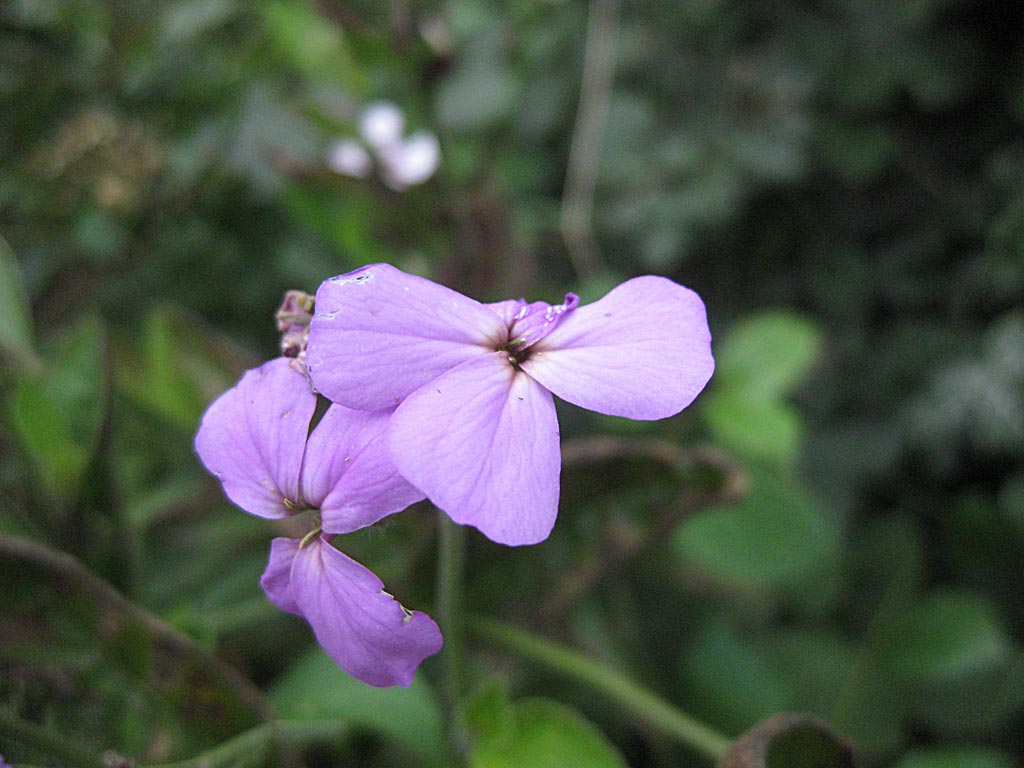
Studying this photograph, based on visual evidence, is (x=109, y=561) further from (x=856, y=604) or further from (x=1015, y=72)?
(x=1015, y=72)

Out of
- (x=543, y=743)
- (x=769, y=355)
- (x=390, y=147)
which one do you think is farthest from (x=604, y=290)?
(x=543, y=743)

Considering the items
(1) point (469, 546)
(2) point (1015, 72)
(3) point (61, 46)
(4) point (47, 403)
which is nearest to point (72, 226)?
(3) point (61, 46)

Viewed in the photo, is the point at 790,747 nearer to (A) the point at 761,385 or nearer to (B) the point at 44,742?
(B) the point at 44,742

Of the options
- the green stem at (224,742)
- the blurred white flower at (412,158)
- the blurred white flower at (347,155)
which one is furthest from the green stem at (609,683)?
the blurred white flower at (347,155)

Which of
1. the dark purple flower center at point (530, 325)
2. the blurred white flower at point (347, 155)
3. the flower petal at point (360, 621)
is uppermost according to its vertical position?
the blurred white flower at point (347, 155)

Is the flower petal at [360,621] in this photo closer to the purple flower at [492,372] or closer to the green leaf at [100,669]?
the purple flower at [492,372]

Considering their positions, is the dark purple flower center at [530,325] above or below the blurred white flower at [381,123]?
below

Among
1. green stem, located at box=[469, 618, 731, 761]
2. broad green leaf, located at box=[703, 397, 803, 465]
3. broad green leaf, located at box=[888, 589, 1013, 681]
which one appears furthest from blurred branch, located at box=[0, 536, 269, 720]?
broad green leaf, located at box=[888, 589, 1013, 681]

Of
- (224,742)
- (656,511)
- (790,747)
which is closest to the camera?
(790,747)
